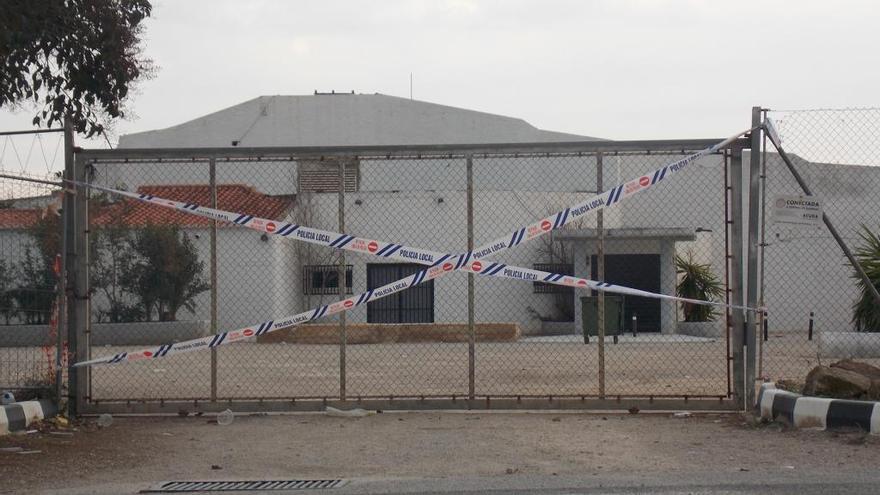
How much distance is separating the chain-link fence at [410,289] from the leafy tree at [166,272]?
5 cm

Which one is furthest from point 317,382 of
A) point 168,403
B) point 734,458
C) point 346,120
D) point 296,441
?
point 346,120

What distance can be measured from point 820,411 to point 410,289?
67.4 feet

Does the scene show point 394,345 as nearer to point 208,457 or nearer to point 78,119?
point 78,119

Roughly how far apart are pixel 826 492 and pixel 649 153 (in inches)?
174

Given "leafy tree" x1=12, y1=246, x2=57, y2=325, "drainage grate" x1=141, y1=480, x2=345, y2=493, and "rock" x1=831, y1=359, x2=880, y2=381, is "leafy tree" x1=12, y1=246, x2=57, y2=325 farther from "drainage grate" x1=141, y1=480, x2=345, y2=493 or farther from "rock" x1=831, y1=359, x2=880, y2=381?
"rock" x1=831, y1=359, x2=880, y2=381

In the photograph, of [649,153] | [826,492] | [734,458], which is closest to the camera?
[826,492]

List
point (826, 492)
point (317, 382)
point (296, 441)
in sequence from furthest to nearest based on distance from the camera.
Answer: point (317, 382) < point (296, 441) < point (826, 492)

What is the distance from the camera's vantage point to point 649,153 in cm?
1083

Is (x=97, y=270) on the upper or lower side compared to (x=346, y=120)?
lower

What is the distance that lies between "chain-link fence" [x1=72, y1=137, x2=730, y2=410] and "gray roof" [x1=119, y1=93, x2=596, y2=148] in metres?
6.57

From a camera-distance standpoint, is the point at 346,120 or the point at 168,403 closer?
the point at 168,403

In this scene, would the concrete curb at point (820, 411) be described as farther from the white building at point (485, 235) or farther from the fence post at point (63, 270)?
the white building at point (485, 235)

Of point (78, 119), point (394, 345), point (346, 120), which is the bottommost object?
point (394, 345)

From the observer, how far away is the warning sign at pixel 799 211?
35.1ft
